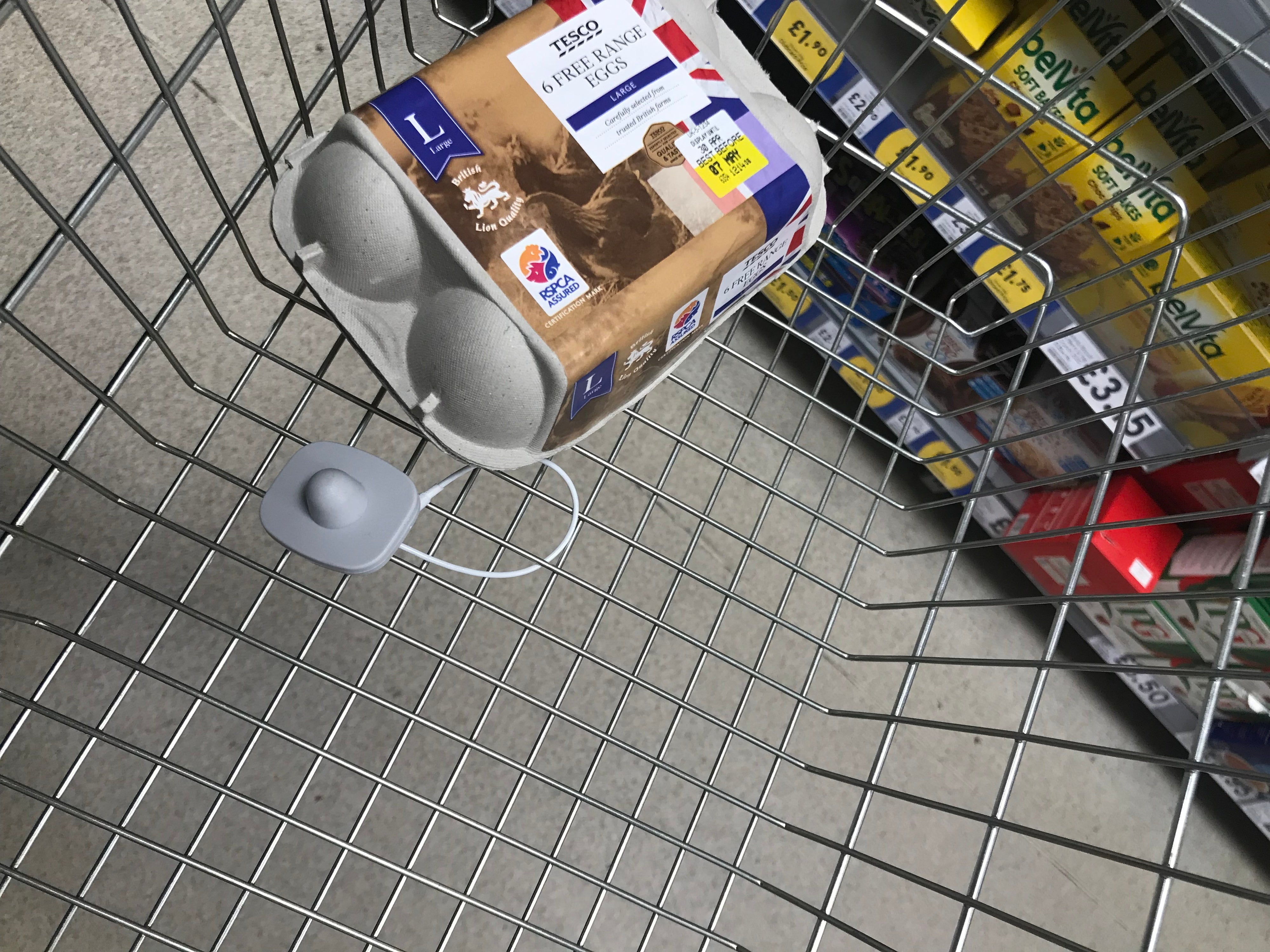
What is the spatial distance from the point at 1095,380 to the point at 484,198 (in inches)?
31.8

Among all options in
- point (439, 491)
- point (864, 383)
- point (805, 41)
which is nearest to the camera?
point (439, 491)

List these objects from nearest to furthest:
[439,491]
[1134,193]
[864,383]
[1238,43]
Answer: [1238,43]
[439,491]
[1134,193]
[864,383]

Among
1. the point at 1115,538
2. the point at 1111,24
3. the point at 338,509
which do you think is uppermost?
the point at 1111,24

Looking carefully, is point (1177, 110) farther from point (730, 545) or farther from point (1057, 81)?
point (730, 545)

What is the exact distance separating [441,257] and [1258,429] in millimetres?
902

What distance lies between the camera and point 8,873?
0.45 metres

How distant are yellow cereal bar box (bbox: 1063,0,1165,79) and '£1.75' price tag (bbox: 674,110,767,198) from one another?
0.47 m

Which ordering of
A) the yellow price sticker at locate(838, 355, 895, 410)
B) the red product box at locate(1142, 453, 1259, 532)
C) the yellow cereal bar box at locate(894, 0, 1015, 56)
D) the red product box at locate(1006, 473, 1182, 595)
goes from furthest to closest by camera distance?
the yellow price sticker at locate(838, 355, 895, 410) < the red product box at locate(1006, 473, 1182, 595) < the red product box at locate(1142, 453, 1259, 532) < the yellow cereal bar box at locate(894, 0, 1015, 56)

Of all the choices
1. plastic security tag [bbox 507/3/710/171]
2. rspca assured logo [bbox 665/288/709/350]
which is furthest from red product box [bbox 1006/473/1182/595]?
plastic security tag [bbox 507/3/710/171]

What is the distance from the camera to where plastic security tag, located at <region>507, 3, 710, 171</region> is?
60 cm

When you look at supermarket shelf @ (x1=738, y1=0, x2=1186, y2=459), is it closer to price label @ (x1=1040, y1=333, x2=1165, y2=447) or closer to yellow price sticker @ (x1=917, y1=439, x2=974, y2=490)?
price label @ (x1=1040, y1=333, x2=1165, y2=447)

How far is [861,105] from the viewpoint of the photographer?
3.33ft

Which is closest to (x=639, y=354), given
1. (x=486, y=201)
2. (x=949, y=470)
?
(x=486, y=201)

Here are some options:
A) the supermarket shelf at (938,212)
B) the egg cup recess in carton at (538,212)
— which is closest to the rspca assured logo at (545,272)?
the egg cup recess in carton at (538,212)
